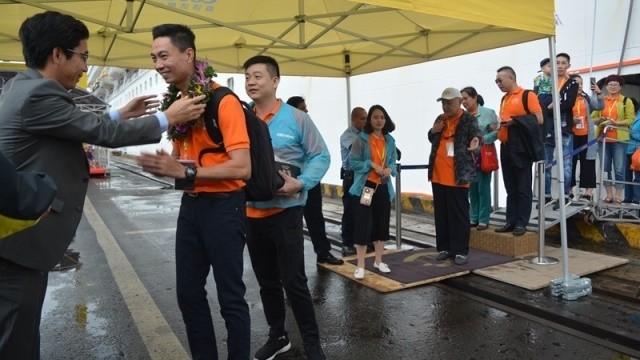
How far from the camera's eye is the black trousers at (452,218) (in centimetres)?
516

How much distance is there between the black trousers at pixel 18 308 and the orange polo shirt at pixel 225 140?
786 millimetres

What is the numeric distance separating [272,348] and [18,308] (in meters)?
1.81

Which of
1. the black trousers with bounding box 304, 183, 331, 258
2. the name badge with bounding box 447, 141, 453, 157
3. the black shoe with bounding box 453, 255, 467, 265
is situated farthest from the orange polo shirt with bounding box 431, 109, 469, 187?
the black trousers with bounding box 304, 183, 331, 258

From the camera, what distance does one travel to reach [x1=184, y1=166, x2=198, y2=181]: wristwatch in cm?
215

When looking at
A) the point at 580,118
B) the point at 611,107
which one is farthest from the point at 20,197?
the point at 611,107

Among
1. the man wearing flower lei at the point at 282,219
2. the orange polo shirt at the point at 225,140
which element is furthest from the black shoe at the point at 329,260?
the orange polo shirt at the point at 225,140

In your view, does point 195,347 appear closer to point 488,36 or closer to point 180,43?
point 180,43

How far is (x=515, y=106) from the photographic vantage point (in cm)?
562

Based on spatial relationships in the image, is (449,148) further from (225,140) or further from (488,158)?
(225,140)

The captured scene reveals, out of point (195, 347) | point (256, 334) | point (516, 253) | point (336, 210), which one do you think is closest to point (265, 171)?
point (195, 347)

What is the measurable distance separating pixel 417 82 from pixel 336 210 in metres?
3.19

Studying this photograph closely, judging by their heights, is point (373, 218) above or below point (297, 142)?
below

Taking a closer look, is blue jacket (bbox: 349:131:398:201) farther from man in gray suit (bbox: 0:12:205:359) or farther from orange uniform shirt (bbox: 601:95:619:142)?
orange uniform shirt (bbox: 601:95:619:142)

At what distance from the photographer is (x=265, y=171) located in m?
2.57
